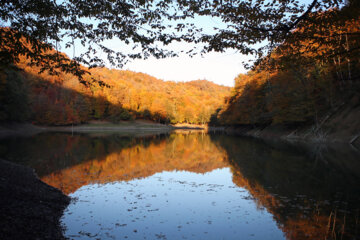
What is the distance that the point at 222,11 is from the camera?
8.88m

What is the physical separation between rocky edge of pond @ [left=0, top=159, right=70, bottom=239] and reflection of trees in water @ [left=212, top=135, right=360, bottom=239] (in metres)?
6.12

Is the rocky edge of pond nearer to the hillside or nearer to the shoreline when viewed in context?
the hillside

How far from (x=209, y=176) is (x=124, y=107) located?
91.8m

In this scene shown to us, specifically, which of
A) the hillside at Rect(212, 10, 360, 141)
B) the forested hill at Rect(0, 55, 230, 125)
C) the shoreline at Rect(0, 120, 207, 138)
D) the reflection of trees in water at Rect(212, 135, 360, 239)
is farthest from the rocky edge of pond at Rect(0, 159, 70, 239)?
the shoreline at Rect(0, 120, 207, 138)

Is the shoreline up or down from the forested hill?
down

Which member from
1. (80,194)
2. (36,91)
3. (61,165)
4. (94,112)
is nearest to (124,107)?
(94,112)

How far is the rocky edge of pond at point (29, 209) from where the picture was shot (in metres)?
5.83

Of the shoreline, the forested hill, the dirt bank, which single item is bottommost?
the shoreline

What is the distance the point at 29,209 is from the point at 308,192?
1018cm

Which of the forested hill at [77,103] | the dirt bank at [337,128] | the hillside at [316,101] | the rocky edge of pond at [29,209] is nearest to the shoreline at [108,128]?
the forested hill at [77,103]

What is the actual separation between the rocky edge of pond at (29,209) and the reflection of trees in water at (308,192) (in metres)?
6.12

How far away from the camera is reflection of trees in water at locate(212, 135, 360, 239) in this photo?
7.38m

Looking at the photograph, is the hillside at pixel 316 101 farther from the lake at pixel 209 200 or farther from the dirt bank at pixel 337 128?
the lake at pixel 209 200

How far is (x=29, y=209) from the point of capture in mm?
7293
